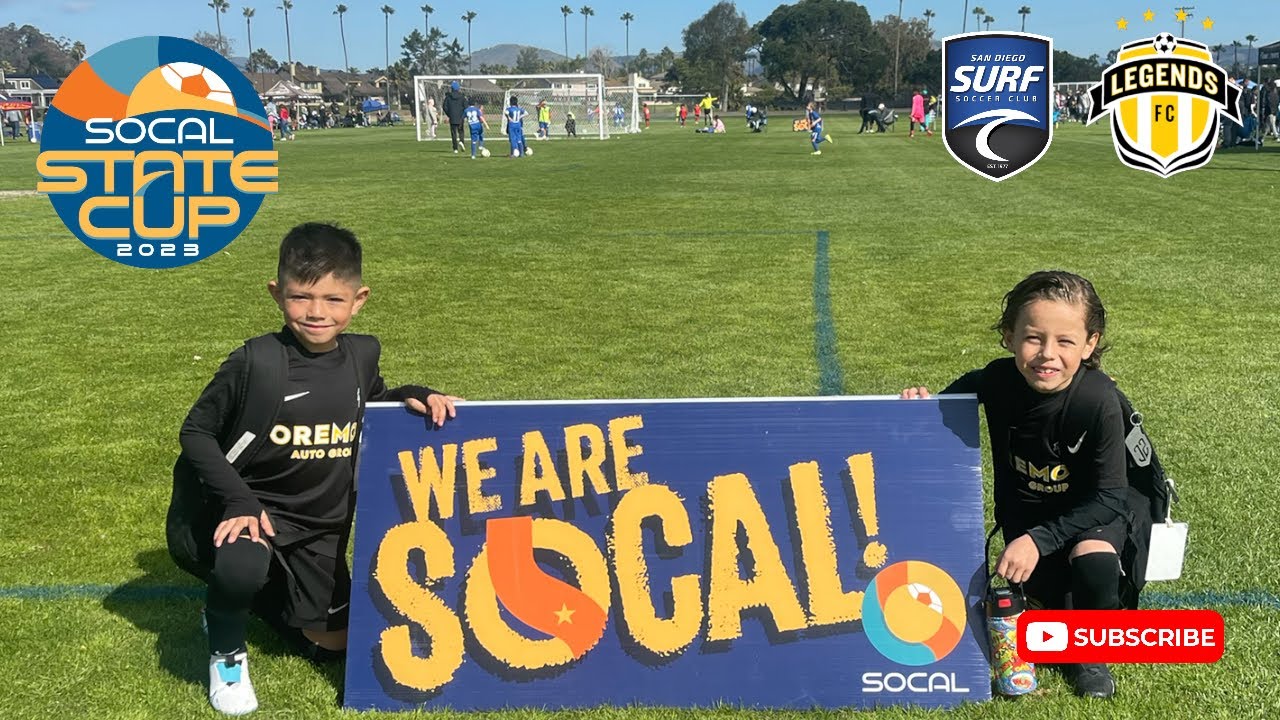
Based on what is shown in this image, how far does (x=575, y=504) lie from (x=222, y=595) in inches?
39.7

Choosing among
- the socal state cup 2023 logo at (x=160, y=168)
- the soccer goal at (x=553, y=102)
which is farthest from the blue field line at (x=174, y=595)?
the soccer goal at (x=553, y=102)

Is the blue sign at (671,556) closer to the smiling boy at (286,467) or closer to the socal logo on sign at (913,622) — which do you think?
the socal logo on sign at (913,622)

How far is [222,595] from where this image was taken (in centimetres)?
304

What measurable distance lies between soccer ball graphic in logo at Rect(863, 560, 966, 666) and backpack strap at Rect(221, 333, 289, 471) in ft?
5.83

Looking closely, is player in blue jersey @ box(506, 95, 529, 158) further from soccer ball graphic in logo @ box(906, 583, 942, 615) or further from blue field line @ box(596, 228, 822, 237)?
soccer ball graphic in logo @ box(906, 583, 942, 615)

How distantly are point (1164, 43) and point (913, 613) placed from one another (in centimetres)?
1249

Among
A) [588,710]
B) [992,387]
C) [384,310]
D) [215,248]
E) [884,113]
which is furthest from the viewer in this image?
[884,113]

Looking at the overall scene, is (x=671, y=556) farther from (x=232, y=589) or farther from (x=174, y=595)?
(x=174, y=595)

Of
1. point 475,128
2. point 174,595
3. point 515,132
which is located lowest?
point 174,595

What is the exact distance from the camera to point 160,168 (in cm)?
1781

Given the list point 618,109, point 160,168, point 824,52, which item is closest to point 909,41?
point 824,52

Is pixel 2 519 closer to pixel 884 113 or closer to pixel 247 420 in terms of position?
pixel 247 420

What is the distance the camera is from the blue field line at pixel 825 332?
6.58 m

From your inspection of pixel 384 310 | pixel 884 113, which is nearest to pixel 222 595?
pixel 384 310
